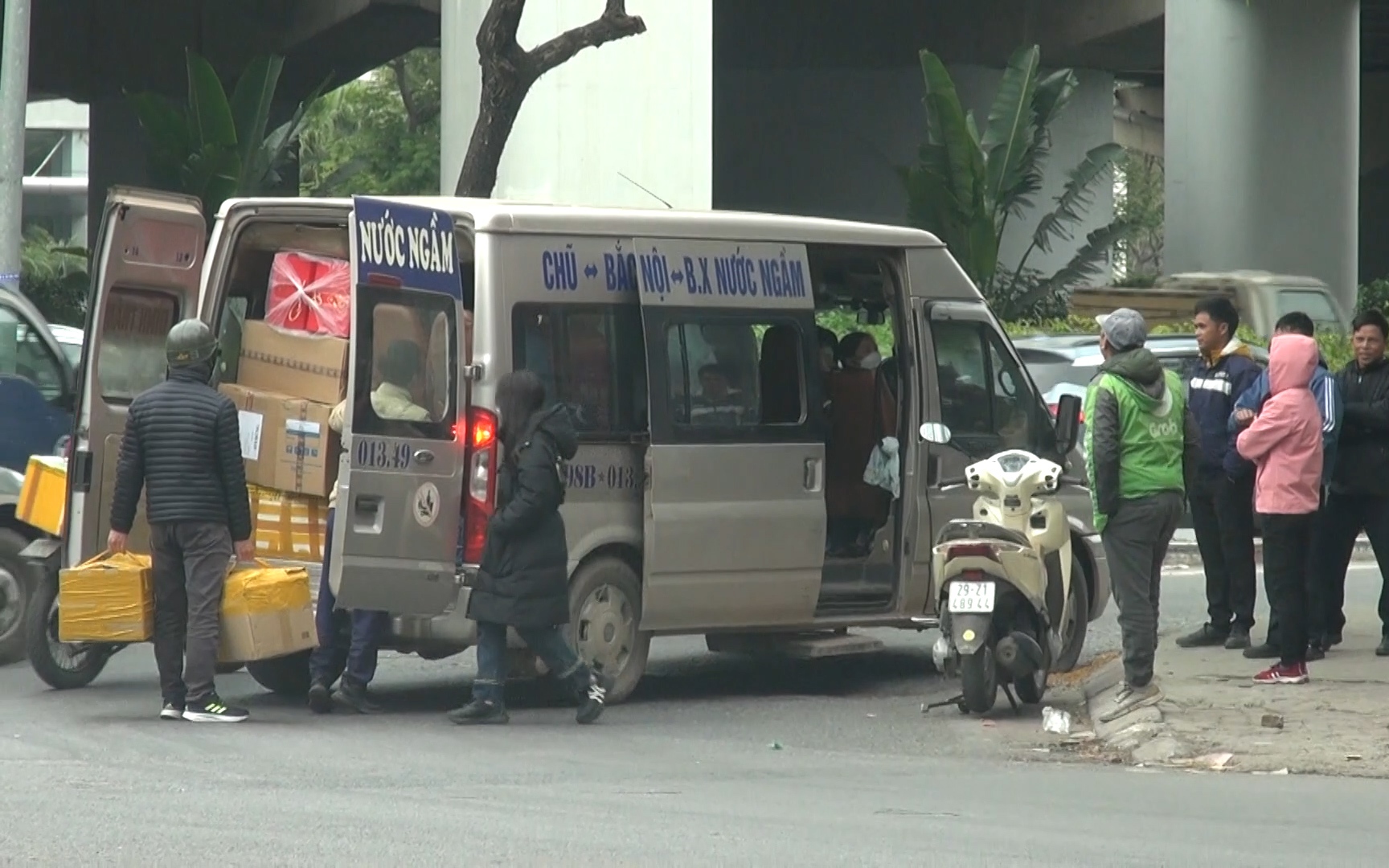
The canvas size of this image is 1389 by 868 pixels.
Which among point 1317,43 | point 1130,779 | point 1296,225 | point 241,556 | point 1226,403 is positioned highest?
point 1317,43

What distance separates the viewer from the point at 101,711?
10.0 metres

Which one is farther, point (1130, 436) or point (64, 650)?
point (64, 650)

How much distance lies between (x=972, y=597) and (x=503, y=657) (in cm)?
214

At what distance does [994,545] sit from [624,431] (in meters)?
1.78

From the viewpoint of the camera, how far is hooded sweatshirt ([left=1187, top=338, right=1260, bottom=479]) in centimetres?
1167

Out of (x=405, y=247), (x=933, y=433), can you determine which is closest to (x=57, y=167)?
(x=933, y=433)

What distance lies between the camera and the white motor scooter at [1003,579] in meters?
10.2

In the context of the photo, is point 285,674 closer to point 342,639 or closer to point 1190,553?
point 342,639

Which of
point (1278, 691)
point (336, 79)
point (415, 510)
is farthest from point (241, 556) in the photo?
point (336, 79)

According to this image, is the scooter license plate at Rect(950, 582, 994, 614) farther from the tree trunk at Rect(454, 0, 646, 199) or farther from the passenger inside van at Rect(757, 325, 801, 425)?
the tree trunk at Rect(454, 0, 646, 199)

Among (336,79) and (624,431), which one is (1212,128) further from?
(624,431)

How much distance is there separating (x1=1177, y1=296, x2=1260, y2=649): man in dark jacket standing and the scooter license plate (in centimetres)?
187

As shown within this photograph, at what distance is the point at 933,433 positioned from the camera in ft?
37.4

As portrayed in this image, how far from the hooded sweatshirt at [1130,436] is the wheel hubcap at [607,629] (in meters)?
2.23
